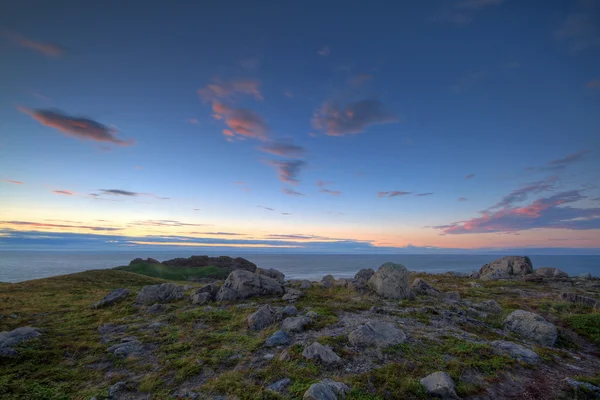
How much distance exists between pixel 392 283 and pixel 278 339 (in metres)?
12.2

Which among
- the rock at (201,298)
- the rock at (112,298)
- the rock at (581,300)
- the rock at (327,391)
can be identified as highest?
the rock at (581,300)

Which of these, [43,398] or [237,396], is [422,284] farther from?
[43,398]

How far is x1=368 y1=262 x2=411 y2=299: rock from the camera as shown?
20562mm

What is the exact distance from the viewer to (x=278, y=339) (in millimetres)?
12047

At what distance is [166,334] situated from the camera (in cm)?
1398

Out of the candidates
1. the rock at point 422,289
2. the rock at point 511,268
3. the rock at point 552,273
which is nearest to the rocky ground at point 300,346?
the rock at point 422,289

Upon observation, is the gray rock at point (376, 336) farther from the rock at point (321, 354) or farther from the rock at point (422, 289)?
the rock at point (422, 289)

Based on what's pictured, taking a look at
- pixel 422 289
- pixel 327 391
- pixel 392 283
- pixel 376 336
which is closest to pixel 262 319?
pixel 376 336

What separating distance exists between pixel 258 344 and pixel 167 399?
14.3 ft

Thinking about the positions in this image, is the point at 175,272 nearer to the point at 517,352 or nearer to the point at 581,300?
the point at 517,352

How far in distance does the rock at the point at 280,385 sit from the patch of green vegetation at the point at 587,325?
16.1 meters

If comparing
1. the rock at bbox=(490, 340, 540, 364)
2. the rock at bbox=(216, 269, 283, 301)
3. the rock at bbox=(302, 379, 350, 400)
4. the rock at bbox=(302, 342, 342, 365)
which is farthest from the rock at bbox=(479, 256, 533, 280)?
the rock at bbox=(302, 379, 350, 400)

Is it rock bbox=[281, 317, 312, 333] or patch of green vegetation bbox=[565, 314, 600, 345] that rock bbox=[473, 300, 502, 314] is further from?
rock bbox=[281, 317, 312, 333]

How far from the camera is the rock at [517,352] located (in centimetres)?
1044
